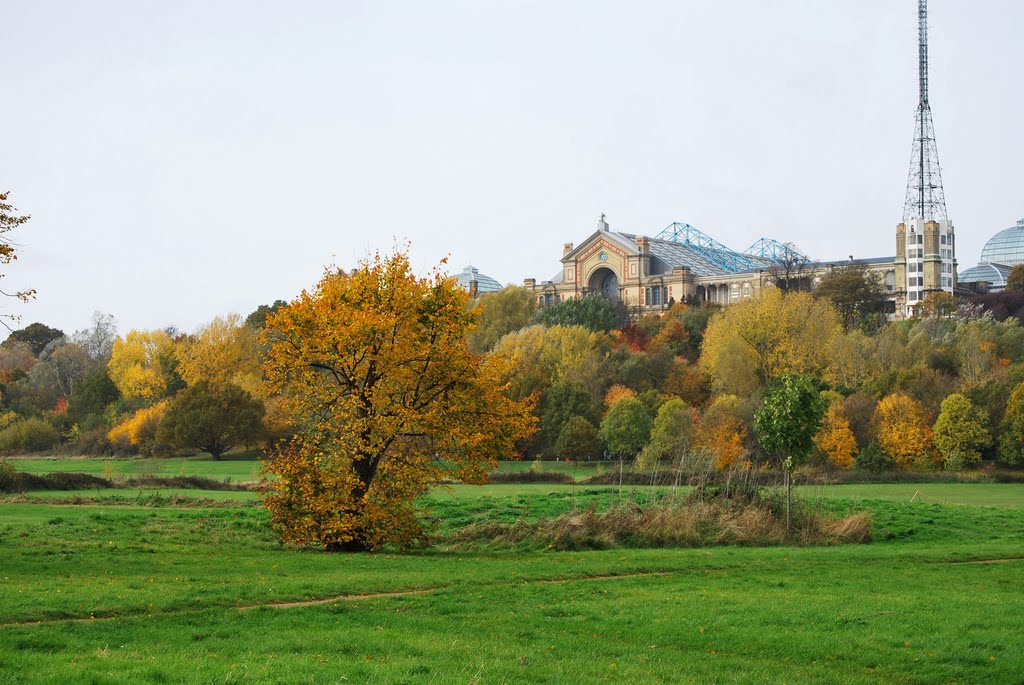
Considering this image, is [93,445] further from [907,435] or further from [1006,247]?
[1006,247]

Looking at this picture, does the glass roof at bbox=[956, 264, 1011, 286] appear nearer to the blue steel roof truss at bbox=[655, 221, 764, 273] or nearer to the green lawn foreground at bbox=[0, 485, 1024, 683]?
the blue steel roof truss at bbox=[655, 221, 764, 273]

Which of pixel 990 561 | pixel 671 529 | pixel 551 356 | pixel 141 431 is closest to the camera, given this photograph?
pixel 990 561

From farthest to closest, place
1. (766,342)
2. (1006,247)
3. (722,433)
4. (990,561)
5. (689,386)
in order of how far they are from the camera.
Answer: (1006,247) → (766,342) → (689,386) → (722,433) → (990,561)

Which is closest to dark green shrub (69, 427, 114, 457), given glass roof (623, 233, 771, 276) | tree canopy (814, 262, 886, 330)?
tree canopy (814, 262, 886, 330)

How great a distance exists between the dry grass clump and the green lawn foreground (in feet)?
6.33

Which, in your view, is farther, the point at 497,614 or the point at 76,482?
the point at 76,482

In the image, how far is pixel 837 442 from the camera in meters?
59.2

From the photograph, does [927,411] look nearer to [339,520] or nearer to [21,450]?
[339,520]

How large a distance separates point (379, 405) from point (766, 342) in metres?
53.8

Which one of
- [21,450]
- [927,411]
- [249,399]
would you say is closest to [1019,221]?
[927,411]

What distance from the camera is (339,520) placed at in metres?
25.3

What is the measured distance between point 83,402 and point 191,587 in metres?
76.4

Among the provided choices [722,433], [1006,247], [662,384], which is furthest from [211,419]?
[1006,247]

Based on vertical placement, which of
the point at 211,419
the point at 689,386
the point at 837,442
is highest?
the point at 689,386
